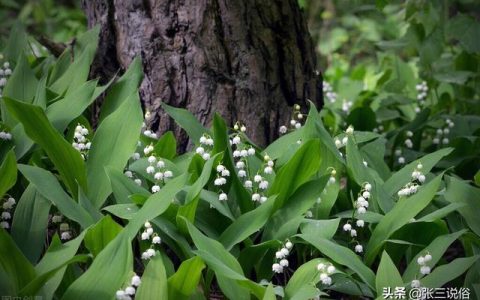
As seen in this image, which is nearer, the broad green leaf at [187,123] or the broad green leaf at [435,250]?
the broad green leaf at [435,250]

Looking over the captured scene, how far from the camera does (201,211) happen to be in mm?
2730

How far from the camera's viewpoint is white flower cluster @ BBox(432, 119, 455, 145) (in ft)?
12.3

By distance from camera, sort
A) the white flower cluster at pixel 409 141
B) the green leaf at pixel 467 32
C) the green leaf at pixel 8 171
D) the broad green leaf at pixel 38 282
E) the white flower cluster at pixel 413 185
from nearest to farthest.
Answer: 1. the broad green leaf at pixel 38 282
2. the green leaf at pixel 8 171
3. the white flower cluster at pixel 413 185
4. the white flower cluster at pixel 409 141
5. the green leaf at pixel 467 32

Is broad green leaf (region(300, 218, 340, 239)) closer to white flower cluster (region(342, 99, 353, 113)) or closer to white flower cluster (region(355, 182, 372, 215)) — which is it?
white flower cluster (region(355, 182, 372, 215))

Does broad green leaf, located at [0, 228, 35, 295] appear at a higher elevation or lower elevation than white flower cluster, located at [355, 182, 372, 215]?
higher

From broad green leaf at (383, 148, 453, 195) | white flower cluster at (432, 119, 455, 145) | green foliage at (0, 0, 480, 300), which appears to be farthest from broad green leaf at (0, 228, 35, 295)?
white flower cluster at (432, 119, 455, 145)

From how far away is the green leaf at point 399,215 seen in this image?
253cm

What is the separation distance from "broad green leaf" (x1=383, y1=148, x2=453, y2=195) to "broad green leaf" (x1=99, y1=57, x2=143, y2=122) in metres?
1.18

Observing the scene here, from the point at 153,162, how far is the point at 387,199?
2.99ft

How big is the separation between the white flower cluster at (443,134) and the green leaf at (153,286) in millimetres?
2027

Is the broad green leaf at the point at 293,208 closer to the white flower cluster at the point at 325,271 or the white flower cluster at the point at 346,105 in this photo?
the white flower cluster at the point at 325,271

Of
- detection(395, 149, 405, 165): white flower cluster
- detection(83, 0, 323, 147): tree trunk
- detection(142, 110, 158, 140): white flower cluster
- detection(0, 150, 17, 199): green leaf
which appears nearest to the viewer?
detection(0, 150, 17, 199): green leaf

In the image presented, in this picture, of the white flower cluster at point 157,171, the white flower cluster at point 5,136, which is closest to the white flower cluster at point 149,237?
the white flower cluster at point 157,171

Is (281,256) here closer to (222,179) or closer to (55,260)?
(222,179)
